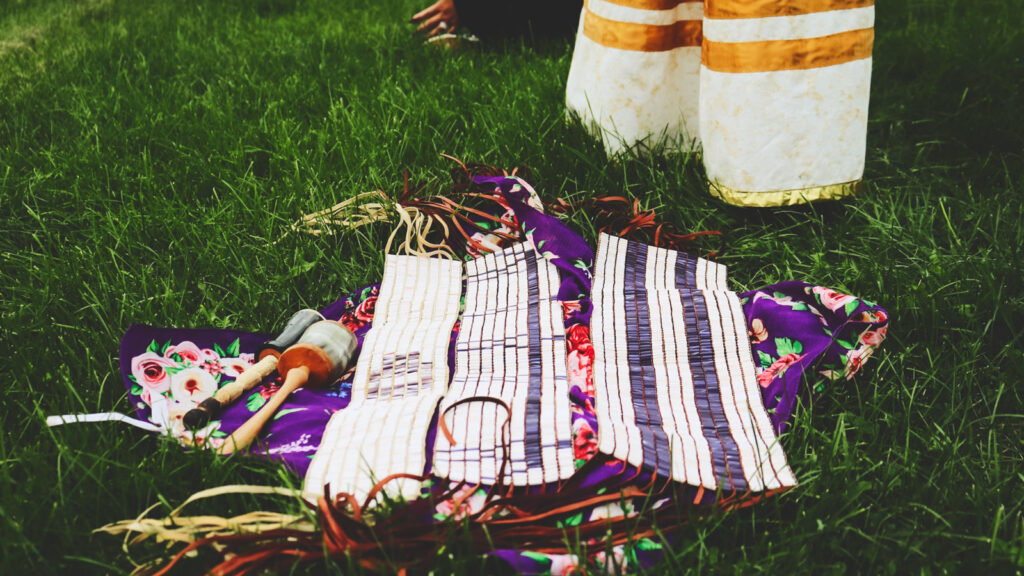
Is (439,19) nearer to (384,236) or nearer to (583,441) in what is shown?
(384,236)

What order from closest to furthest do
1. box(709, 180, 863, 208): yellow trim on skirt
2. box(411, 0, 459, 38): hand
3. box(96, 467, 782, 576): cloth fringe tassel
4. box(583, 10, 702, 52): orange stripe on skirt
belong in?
box(96, 467, 782, 576): cloth fringe tassel
box(709, 180, 863, 208): yellow trim on skirt
box(583, 10, 702, 52): orange stripe on skirt
box(411, 0, 459, 38): hand

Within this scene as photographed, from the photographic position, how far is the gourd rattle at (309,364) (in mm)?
1178

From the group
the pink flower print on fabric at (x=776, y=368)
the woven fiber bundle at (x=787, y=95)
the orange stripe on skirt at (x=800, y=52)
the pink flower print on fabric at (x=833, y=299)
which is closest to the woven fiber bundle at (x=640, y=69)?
the woven fiber bundle at (x=787, y=95)

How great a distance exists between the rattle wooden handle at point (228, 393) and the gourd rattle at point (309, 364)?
29mm

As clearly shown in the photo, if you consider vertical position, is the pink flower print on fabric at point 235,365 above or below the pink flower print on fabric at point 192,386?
below

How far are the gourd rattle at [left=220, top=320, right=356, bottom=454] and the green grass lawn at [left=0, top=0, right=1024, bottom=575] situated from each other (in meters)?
0.06

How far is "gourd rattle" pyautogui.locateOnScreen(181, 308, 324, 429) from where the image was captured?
1211 millimetres

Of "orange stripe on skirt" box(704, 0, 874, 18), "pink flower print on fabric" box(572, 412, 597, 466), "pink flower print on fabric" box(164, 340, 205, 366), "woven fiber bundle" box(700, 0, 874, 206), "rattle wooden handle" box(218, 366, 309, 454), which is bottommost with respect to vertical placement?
"pink flower print on fabric" box(572, 412, 597, 466)

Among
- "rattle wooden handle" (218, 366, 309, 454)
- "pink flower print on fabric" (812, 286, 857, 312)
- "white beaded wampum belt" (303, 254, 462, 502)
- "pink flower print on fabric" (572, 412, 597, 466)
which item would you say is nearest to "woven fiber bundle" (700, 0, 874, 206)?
"pink flower print on fabric" (812, 286, 857, 312)

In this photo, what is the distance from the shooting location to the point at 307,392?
132cm

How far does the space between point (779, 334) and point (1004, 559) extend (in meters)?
0.54

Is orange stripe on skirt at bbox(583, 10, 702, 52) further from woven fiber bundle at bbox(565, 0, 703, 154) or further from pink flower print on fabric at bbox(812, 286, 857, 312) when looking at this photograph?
pink flower print on fabric at bbox(812, 286, 857, 312)

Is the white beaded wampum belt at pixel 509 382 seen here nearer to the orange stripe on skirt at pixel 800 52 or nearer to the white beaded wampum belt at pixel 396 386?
the white beaded wampum belt at pixel 396 386

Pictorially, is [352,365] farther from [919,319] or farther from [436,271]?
[919,319]
